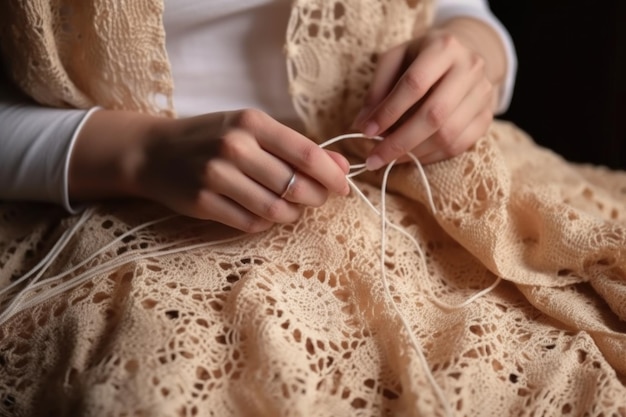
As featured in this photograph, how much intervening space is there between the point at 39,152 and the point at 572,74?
1.01 m

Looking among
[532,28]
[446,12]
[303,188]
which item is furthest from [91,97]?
[532,28]

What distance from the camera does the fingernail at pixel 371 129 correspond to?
2.19ft

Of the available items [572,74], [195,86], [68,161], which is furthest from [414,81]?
Answer: [572,74]

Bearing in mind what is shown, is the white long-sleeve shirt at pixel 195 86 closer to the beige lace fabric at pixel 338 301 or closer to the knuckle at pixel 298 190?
the beige lace fabric at pixel 338 301

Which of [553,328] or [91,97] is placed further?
[91,97]

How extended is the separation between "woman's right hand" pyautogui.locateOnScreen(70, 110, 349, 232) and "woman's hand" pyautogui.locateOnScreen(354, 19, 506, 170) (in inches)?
2.9

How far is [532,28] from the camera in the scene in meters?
1.32

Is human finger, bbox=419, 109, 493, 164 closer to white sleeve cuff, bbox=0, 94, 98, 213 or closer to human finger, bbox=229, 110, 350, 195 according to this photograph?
human finger, bbox=229, 110, 350, 195

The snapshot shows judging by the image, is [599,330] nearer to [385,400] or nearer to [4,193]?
[385,400]

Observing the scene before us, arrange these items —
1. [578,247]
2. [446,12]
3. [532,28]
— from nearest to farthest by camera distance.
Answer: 1. [578,247]
2. [446,12]
3. [532,28]

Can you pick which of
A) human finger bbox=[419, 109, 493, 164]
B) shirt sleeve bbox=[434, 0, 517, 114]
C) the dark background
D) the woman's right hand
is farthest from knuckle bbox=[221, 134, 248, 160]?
the dark background

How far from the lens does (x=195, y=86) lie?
2.53 feet

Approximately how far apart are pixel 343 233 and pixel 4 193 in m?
0.38

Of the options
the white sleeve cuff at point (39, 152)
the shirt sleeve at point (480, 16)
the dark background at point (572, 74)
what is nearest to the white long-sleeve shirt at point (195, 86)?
the white sleeve cuff at point (39, 152)
